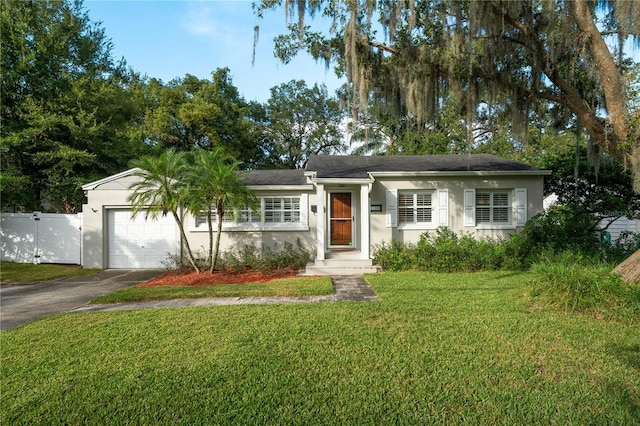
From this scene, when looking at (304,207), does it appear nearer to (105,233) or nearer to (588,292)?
(105,233)

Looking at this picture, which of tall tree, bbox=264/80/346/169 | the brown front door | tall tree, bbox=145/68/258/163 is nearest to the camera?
the brown front door

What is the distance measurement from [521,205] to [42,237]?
49.8ft

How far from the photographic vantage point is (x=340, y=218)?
419 inches

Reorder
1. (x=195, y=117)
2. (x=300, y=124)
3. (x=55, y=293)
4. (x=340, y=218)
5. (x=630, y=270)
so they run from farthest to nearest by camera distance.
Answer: (x=300, y=124), (x=195, y=117), (x=340, y=218), (x=55, y=293), (x=630, y=270)

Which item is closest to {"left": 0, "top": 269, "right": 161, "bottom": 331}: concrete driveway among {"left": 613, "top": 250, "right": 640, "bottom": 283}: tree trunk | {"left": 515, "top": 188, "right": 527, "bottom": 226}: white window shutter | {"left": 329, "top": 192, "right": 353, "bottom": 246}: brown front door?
{"left": 329, "top": 192, "right": 353, "bottom": 246}: brown front door

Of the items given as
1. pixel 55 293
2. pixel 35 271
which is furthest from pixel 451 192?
pixel 35 271

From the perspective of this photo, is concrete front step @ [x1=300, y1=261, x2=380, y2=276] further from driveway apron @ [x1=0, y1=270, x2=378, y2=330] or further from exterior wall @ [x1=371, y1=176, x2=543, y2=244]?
exterior wall @ [x1=371, y1=176, x2=543, y2=244]

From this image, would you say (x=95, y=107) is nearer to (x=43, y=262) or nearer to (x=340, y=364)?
(x=43, y=262)

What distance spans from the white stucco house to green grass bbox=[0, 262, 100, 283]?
59cm

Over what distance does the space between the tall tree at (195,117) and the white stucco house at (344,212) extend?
9991 millimetres

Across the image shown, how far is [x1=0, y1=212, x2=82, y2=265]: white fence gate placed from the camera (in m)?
10.7

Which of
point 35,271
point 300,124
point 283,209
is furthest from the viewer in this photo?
point 300,124

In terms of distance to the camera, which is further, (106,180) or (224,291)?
(106,180)

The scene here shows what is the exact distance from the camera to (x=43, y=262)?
1083cm
